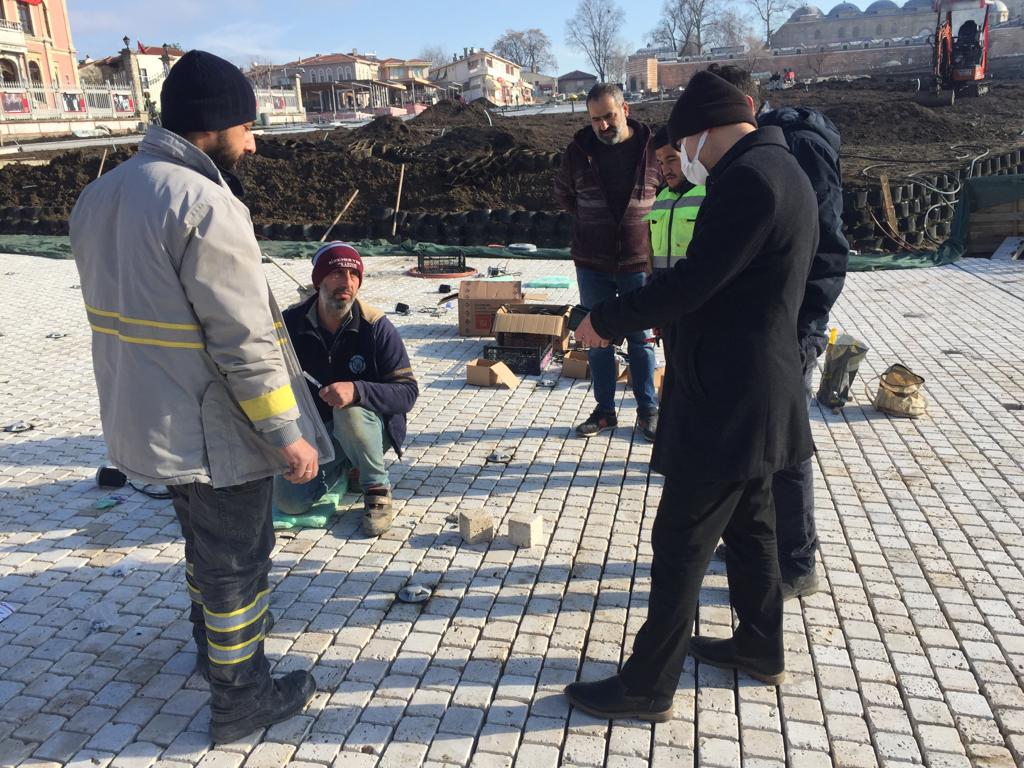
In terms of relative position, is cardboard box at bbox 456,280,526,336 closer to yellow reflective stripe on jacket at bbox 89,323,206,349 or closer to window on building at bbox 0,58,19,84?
yellow reflective stripe on jacket at bbox 89,323,206,349

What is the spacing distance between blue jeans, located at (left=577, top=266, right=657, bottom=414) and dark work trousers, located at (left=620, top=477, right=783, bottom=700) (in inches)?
104

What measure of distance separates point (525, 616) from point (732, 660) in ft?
2.98

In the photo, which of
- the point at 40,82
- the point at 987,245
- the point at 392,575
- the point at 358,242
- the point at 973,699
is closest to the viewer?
the point at 973,699

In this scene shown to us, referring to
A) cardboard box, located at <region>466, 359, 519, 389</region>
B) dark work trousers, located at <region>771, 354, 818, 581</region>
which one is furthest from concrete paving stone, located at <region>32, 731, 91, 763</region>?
cardboard box, located at <region>466, 359, 519, 389</region>

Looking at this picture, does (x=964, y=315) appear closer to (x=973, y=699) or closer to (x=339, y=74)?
(x=973, y=699)

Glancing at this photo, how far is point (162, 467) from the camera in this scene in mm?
2438

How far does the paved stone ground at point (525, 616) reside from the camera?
2.80 meters

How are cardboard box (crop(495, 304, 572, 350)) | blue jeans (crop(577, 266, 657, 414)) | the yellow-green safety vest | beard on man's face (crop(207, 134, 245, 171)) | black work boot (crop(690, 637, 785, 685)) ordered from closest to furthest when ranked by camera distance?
beard on man's face (crop(207, 134, 245, 171)), black work boot (crop(690, 637, 785, 685)), the yellow-green safety vest, blue jeans (crop(577, 266, 657, 414)), cardboard box (crop(495, 304, 572, 350))

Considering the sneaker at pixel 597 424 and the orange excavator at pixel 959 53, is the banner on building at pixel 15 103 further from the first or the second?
the sneaker at pixel 597 424

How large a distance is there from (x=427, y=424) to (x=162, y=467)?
3.67 meters

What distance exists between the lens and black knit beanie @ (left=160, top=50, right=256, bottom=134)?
7.95 ft

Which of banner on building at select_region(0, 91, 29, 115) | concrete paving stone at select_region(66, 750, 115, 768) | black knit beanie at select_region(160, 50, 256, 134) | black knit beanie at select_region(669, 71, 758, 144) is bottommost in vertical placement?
concrete paving stone at select_region(66, 750, 115, 768)

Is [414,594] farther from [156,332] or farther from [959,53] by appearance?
[959,53]

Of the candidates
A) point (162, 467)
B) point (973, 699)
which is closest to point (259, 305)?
point (162, 467)
